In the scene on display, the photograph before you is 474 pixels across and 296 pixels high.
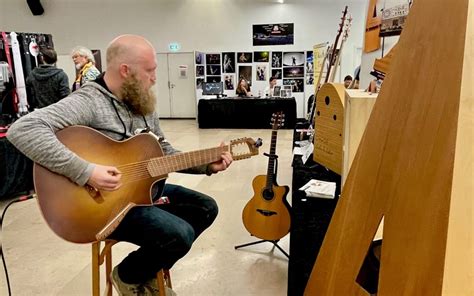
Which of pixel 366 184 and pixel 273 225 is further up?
pixel 366 184

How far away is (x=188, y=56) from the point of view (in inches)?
406

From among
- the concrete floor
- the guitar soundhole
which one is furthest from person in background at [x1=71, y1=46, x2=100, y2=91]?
the guitar soundhole

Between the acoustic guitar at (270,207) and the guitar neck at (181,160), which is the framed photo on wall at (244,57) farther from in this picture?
the guitar neck at (181,160)

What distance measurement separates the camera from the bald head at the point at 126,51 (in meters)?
1.62

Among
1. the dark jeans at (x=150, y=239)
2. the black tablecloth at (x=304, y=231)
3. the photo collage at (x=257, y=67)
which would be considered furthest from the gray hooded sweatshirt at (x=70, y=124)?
the photo collage at (x=257, y=67)

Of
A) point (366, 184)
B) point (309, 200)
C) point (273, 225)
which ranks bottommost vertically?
point (273, 225)

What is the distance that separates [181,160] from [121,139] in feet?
0.96

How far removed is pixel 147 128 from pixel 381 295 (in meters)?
1.22

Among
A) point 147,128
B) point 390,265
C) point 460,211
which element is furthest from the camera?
point 147,128

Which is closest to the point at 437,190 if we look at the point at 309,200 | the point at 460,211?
the point at 460,211

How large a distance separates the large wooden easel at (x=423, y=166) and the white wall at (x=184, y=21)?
9.01 m

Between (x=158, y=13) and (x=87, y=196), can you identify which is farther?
(x=158, y=13)

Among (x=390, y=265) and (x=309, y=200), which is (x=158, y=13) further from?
(x=390, y=265)

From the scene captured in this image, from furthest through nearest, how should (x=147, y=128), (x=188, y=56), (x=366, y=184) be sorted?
1. (x=188, y=56)
2. (x=147, y=128)
3. (x=366, y=184)
